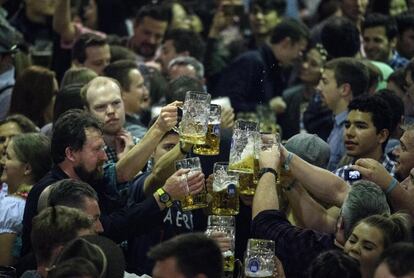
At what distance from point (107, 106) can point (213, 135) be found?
178 cm

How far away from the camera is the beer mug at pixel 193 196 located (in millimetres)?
6539

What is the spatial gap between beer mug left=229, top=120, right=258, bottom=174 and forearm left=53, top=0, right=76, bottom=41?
4488 millimetres

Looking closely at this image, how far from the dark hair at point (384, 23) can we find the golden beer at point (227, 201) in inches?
189

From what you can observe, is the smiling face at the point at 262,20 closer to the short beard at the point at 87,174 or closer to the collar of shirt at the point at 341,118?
the collar of shirt at the point at 341,118

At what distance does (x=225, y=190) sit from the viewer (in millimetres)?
6371

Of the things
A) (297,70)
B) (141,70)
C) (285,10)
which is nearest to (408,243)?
(141,70)

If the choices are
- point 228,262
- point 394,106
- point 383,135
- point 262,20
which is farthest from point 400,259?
point 262,20

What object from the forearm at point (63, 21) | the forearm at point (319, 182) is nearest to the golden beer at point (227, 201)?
the forearm at point (319, 182)

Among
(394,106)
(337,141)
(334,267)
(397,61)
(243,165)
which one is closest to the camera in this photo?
(334,267)

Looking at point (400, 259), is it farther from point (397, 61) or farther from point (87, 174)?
point (397, 61)

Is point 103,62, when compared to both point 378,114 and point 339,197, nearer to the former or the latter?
point 378,114

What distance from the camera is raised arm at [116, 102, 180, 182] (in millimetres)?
6750

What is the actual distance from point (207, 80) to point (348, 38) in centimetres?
191

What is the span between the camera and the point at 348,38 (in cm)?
1017
